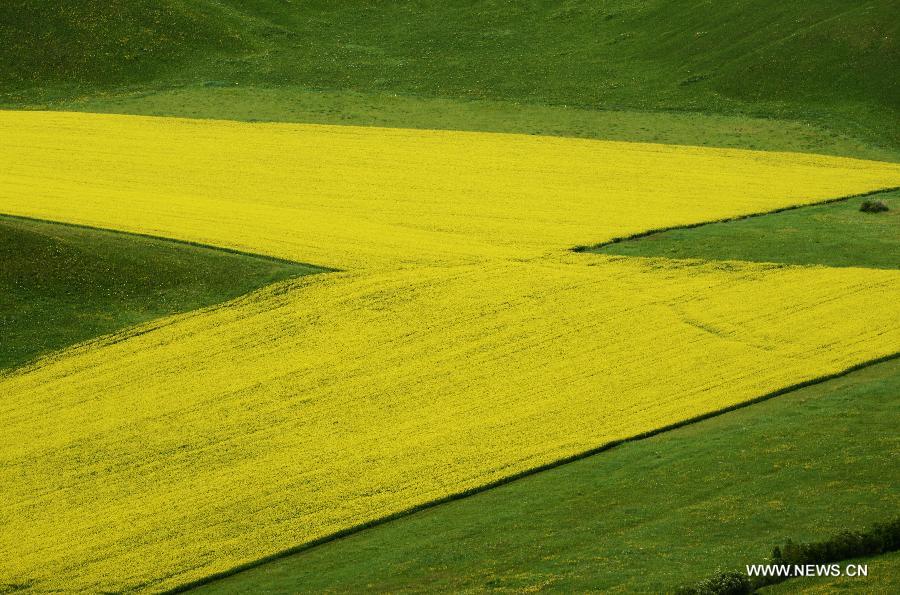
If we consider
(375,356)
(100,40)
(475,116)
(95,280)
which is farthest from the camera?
(100,40)

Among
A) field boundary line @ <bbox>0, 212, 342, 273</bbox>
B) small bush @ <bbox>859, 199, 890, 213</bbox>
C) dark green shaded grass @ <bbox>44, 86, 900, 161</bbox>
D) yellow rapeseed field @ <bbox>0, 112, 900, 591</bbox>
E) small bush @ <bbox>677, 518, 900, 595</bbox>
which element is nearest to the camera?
small bush @ <bbox>677, 518, 900, 595</bbox>

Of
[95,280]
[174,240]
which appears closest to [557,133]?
[174,240]

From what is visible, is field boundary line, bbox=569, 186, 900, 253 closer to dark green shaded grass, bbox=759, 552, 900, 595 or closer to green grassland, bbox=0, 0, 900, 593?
green grassland, bbox=0, 0, 900, 593

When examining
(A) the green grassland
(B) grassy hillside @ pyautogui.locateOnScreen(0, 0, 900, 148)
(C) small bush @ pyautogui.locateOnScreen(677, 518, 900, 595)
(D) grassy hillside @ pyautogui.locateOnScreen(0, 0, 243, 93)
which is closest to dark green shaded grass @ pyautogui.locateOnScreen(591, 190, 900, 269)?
(A) the green grassland

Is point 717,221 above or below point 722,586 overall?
above

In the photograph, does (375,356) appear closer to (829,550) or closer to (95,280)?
(95,280)

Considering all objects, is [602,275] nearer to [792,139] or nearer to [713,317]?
[713,317]

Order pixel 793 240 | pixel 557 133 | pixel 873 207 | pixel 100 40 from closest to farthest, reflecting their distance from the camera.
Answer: pixel 793 240 → pixel 873 207 → pixel 557 133 → pixel 100 40

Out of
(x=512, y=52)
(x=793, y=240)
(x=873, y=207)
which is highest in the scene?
(x=512, y=52)
